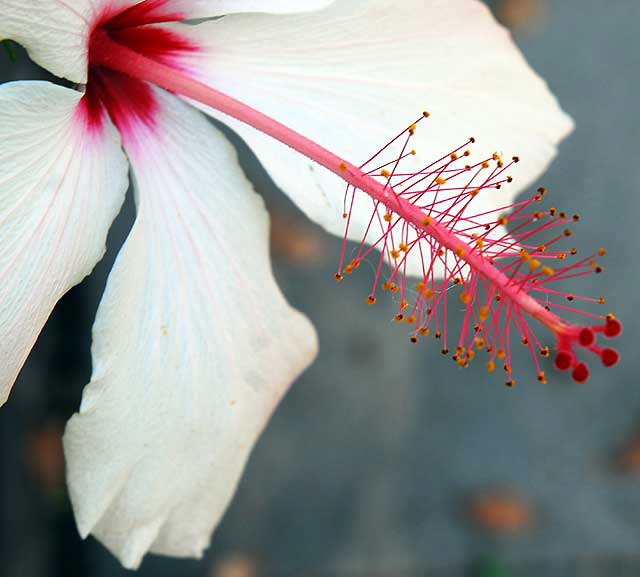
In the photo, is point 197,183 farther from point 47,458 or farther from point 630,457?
point 630,457

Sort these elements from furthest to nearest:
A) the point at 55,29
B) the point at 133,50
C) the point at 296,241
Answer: the point at 296,241, the point at 133,50, the point at 55,29

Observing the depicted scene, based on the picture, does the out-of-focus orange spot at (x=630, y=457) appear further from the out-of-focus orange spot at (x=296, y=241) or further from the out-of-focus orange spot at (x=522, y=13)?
the out-of-focus orange spot at (x=522, y=13)

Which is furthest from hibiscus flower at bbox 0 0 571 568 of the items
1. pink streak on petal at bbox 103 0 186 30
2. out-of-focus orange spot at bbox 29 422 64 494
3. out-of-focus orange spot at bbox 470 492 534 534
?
out-of-focus orange spot at bbox 470 492 534 534

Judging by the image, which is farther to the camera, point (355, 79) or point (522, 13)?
point (522, 13)

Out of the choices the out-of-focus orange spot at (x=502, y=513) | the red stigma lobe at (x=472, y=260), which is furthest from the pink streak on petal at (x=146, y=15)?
the out-of-focus orange spot at (x=502, y=513)

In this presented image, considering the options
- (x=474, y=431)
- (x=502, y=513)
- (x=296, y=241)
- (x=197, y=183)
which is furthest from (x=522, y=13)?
(x=197, y=183)

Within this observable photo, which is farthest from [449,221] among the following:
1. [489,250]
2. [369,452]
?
[369,452]
